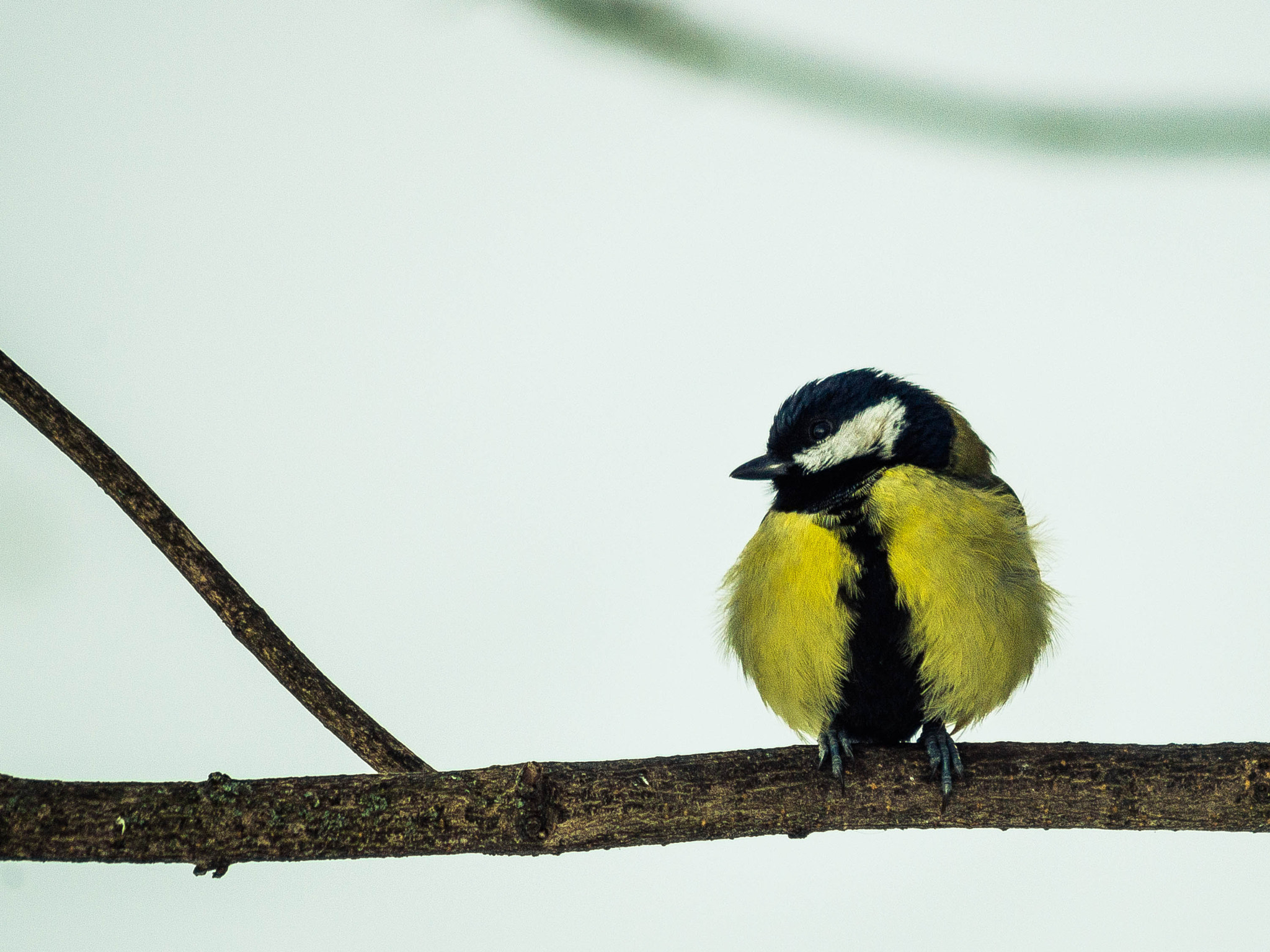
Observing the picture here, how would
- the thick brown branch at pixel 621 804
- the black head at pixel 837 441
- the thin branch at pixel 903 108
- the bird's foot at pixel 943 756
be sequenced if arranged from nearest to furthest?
the thin branch at pixel 903 108 → the thick brown branch at pixel 621 804 → the bird's foot at pixel 943 756 → the black head at pixel 837 441

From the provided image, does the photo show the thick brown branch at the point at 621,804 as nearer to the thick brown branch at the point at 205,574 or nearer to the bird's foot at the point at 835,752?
the bird's foot at the point at 835,752

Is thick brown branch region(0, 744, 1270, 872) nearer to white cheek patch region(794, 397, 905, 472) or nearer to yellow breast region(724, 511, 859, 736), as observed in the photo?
yellow breast region(724, 511, 859, 736)

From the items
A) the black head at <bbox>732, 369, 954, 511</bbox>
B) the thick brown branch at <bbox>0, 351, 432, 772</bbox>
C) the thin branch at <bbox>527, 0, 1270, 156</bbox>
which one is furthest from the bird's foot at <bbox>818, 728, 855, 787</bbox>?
the thin branch at <bbox>527, 0, 1270, 156</bbox>

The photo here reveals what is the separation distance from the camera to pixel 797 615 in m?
1.17

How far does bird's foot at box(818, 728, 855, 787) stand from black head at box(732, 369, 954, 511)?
0.26 meters

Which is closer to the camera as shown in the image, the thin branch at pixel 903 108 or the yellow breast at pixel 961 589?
the thin branch at pixel 903 108

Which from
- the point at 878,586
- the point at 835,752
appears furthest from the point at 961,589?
the point at 835,752

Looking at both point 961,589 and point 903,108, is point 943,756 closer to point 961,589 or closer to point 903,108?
point 961,589

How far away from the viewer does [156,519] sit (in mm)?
1135

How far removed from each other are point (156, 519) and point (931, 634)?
32.7 inches

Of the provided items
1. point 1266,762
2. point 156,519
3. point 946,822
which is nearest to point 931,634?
point 946,822

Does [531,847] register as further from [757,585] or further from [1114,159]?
[1114,159]

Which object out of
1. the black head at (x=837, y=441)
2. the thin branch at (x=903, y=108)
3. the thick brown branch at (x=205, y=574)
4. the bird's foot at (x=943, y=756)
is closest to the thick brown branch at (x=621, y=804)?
the bird's foot at (x=943, y=756)

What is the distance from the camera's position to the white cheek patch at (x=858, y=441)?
127cm
